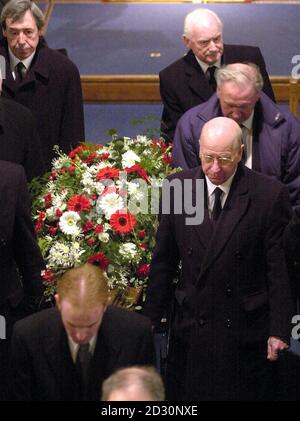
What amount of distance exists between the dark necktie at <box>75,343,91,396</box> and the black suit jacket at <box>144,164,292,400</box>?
0.69 meters

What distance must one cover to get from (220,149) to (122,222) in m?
0.72

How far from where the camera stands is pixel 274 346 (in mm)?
4859

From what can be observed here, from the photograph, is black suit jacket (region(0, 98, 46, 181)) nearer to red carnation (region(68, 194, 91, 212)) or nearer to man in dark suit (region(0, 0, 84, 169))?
red carnation (region(68, 194, 91, 212))

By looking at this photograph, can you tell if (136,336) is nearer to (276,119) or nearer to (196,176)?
(196,176)

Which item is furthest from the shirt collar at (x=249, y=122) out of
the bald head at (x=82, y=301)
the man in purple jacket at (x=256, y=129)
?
the bald head at (x=82, y=301)

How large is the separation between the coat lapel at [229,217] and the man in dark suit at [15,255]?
0.66m

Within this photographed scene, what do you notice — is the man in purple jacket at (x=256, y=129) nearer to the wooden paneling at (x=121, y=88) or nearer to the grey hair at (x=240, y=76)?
the grey hair at (x=240, y=76)

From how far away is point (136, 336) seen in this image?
14.3 ft

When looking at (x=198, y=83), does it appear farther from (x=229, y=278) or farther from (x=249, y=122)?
(x=229, y=278)

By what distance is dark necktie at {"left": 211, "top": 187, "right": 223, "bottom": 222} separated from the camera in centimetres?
489

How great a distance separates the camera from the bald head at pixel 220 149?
4.79 meters

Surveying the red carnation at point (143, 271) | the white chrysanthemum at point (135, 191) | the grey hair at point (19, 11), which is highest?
the grey hair at point (19, 11)

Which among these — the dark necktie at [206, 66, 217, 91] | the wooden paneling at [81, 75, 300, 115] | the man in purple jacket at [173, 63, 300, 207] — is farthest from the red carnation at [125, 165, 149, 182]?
the wooden paneling at [81, 75, 300, 115]
